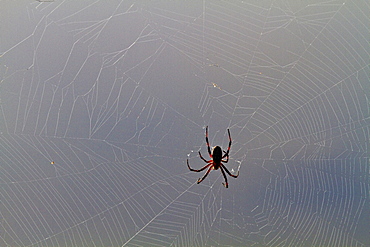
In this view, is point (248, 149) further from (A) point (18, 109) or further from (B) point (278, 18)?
(A) point (18, 109)

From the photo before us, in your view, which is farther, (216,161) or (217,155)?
(216,161)

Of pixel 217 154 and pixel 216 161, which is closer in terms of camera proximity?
pixel 217 154

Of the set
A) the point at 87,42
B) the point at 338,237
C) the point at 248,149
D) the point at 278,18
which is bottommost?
the point at 338,237

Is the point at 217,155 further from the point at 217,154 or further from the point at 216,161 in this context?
the point at 216,161

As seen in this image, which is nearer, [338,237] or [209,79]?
[209,79]

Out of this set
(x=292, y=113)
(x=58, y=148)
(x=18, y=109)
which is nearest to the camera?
(x=18, y=109)

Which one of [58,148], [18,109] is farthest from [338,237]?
[18,109]

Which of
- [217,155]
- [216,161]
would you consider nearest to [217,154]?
[217,155]

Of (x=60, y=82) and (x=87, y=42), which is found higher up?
(x=87, y=42)

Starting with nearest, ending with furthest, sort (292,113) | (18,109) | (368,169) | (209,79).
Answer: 1. (18,109)
2. (209,79)
3. (292,113)
4. (368,169)
